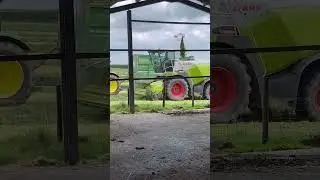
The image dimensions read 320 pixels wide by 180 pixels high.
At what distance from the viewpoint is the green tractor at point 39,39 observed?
5.63m

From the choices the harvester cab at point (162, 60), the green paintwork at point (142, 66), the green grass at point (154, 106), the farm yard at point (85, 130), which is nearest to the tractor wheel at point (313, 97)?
the farm yard at point (85, 130)

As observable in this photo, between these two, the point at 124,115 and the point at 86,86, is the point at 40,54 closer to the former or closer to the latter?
the point at 86,86

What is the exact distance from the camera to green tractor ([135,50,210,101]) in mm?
12312

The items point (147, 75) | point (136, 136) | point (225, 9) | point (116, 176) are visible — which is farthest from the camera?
point (147, 75)

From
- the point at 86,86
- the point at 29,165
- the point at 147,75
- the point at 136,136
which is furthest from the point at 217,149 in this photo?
the point at 147,75

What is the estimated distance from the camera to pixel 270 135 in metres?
5.93

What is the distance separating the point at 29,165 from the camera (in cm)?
578

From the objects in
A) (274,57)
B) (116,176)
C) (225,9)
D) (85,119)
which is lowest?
(116,176)

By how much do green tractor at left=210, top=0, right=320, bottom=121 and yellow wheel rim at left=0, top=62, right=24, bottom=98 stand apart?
195cm

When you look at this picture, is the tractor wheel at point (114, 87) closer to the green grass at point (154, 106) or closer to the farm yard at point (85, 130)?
the green grass at point (154, 106)

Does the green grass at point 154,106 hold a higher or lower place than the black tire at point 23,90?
lower

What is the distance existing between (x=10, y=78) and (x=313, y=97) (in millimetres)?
3084

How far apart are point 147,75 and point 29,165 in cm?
746

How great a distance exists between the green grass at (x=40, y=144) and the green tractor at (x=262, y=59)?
1214mm
